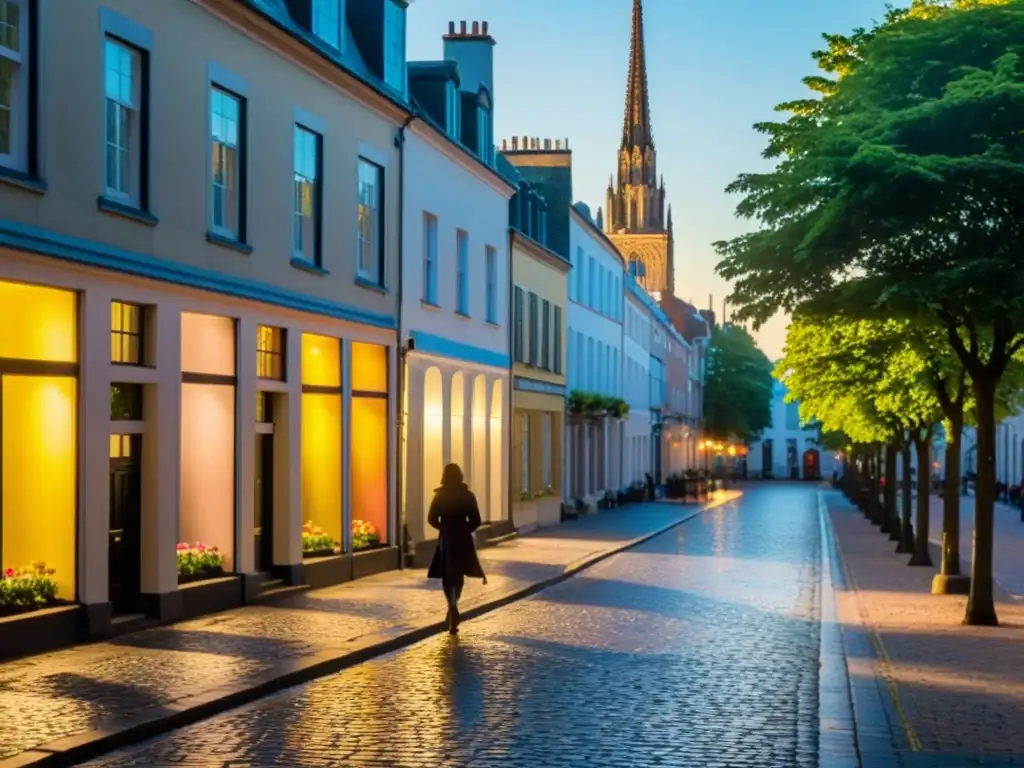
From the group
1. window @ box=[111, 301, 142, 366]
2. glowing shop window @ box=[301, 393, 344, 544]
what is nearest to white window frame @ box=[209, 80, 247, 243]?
window @ box=[111, 301, 142, 366]

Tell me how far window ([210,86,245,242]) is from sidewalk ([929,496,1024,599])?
38.7 feet

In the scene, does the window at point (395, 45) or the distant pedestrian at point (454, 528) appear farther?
the window at point (395, 45)

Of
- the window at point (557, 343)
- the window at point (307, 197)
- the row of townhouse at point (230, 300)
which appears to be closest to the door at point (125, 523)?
the row of townhouse at point (230, 300)

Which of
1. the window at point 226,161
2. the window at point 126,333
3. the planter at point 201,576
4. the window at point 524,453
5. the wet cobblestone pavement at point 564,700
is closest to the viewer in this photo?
the wet cobblestone pavement at point 564,700

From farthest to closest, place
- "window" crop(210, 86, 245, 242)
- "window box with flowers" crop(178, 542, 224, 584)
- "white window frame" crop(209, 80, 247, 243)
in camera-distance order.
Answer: "white window frame" crop(209, 80, 247, 243)
"window" crop(210, 86, 245, 242)
"window box with flowers" crop(178, 542, 224, 584)

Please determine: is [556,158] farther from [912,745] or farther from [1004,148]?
[912,745]

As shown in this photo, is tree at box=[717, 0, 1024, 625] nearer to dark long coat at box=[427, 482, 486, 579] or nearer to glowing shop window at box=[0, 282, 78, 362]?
dark long coat at box=[427, 482, 486, 579]

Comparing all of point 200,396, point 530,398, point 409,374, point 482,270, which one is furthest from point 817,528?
point 200,396

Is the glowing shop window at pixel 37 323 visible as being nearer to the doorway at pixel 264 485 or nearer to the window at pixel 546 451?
the doorway at pixel 264 485

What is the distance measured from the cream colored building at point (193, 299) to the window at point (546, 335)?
15116 millimetres

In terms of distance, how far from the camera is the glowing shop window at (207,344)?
17.9 m

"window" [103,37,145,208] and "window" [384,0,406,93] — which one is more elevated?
"window" [384,0,406,93]

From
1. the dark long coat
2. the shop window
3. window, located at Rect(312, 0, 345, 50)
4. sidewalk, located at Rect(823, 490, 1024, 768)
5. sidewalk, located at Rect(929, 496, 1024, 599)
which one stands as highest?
window, located at Rect(312, 0, 345, 50)

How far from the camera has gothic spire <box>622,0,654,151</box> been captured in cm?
13550
